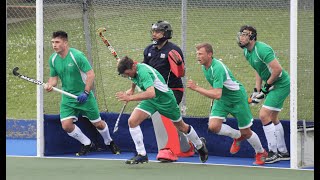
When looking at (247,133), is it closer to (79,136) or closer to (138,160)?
(138,160)

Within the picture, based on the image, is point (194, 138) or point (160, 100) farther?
point (194, 138)

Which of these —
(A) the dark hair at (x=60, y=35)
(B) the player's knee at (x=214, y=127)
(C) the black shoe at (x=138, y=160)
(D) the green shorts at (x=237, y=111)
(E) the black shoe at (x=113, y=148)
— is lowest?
(C) the black shoe at (x=138, y=160)

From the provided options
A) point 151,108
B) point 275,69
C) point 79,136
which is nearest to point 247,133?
point 275,69

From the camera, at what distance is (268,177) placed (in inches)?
478

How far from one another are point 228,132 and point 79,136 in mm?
1991

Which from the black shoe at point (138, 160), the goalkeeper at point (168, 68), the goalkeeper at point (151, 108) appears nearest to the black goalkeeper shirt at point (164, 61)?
the goalkeeper at point (168, 68)

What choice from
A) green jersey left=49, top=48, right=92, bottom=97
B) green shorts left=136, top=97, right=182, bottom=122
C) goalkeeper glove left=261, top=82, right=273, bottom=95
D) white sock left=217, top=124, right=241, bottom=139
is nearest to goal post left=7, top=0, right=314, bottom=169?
green jersey left=49, top=48, right=92, bottom=97

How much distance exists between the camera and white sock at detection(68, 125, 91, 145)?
14.1m

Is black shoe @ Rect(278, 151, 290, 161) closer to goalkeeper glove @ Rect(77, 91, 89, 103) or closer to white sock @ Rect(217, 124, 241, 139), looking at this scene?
white sock @ Rect(217, 124, 241, 139)

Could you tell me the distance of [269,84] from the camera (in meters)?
13.3

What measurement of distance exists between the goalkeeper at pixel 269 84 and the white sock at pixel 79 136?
2.33 meters

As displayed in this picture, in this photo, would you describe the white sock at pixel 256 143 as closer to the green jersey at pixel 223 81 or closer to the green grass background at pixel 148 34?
the green jersey at pixel 223 81

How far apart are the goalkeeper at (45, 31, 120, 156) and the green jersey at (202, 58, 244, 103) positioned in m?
1.62

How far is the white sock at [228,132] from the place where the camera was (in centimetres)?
1335
